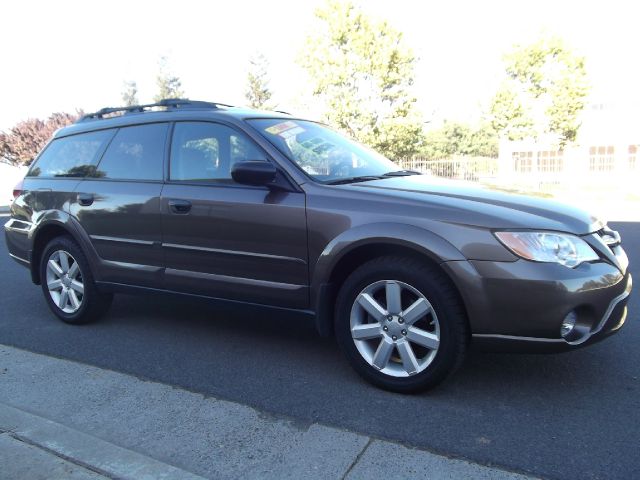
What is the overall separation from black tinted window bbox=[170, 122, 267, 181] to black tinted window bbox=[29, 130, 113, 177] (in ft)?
2.97

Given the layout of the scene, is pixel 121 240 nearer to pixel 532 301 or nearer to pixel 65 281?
pixel 65 281

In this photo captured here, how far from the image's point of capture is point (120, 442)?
112 inches

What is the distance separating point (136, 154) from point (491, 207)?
2.76 m

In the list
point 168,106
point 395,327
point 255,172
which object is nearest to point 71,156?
point 168,106

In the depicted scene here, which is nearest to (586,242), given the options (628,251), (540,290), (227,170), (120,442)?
(540,290)

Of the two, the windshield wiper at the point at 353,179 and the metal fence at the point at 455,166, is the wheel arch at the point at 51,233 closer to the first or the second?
the windshield wiper at the point at 353,179

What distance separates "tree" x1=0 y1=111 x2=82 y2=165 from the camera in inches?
1459

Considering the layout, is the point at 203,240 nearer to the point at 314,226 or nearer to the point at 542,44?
the point at 314,226

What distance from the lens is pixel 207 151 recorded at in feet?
13.4

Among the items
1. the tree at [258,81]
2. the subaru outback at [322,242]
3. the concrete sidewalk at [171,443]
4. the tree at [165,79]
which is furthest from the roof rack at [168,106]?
the tree at [165,79]

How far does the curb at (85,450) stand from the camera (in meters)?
2.53

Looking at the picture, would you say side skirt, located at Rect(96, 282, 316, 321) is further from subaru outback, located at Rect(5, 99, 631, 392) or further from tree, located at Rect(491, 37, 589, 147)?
tree, located at Rect(491, 37, 589, 147)

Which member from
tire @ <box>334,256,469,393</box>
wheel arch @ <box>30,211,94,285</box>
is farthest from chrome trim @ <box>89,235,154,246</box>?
tire @ <box>334,256,469,393</box>

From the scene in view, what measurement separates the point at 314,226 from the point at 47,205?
8.97ft
